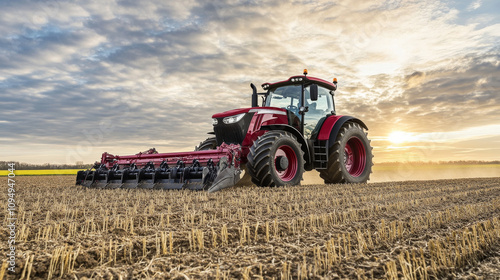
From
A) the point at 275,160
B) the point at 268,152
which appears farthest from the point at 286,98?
the point at 268,152

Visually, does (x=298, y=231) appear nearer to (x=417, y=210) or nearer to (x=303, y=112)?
(x=417, y=210)

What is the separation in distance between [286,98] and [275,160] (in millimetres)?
2209

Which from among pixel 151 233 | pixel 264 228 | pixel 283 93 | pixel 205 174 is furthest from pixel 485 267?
pixel 283 93

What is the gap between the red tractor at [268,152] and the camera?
8.61 meters

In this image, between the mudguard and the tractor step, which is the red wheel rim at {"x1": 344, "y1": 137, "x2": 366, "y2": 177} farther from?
the tractor step

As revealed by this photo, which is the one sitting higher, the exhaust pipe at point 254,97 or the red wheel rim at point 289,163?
the exhaust pipe at point 254,97

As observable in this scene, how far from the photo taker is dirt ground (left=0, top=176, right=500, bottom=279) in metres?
3.05

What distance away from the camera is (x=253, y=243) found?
12.8 ft

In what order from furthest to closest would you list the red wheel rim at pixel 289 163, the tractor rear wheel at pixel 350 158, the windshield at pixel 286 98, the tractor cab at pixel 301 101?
1. the tractor rear wheel at pixel 350 158
2. the windshield at pixel 286 98
3. the tractor cab at pixel 301 101
4. the red wheel rim at pixel 289 163

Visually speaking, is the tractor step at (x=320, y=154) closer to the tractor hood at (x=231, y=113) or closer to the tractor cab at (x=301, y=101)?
the tractor cab at (x=301, y=101)

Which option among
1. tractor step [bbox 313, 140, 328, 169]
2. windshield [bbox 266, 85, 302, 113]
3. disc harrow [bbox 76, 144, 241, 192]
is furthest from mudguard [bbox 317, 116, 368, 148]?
disc harrow [bbox 76, 144, 241, 192]

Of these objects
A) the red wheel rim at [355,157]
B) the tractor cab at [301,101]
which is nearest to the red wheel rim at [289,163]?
the tractor cab at [301,101]

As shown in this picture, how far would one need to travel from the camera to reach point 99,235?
13.5ft

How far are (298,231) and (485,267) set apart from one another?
1.80 metres
